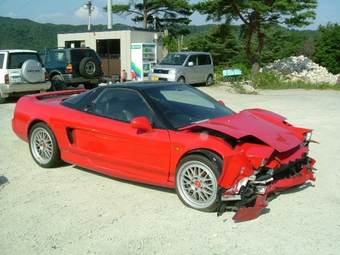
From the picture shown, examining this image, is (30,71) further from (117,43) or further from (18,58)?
(117,43)

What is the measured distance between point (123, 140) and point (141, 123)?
1.42 feet

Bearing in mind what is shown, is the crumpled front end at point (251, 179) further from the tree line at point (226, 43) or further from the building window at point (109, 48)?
the tree line at point (226, 43)

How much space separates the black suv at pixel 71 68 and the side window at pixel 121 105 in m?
10.8

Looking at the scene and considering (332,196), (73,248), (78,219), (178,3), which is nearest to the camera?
(73,248)

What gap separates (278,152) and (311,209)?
2.32ft

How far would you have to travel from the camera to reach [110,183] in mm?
5090

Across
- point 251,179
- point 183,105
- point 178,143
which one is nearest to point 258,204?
point 251,179

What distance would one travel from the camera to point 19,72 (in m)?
12.7

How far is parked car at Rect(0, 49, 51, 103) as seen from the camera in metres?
12.4

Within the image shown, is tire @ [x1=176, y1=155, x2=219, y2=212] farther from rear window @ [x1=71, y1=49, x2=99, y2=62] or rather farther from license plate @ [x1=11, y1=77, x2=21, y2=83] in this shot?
rear window @ [x1=71, y1=49, x2=99, y2=62]

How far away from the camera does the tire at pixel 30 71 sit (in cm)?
1264

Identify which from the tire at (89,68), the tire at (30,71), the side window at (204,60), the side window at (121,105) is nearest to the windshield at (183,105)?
the side window at (121,105)

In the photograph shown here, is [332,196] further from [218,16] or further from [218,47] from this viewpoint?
[218,47]

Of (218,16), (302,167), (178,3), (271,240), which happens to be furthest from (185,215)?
(178,3)
